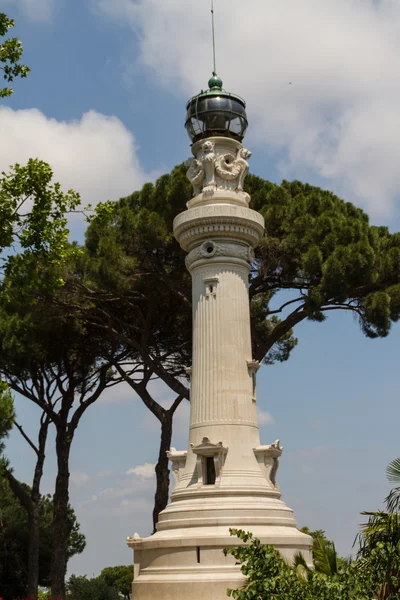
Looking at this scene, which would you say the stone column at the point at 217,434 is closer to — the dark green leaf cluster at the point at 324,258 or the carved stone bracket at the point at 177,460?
the carved stone bracket at the point at 177,460

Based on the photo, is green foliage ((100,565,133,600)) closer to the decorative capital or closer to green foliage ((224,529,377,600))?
the decorative capital

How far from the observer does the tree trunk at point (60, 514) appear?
2558 cm

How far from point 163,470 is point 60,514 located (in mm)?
4367

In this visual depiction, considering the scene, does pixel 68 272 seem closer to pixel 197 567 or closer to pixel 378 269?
pixel 378 269

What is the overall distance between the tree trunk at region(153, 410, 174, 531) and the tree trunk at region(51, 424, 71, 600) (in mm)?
3900

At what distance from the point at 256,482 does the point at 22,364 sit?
12891 mm

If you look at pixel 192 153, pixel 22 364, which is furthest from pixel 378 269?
pixel 22 364

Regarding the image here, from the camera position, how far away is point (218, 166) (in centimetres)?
1947

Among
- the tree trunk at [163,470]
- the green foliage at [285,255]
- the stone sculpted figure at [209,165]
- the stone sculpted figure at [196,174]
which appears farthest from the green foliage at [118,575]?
the stone sculpted figure at [209,165]

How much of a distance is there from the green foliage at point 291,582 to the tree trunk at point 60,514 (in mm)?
16537

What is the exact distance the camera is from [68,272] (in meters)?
24.3

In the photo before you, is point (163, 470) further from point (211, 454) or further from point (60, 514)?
point (211, 454)

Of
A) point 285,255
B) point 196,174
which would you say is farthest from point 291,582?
point 285,255

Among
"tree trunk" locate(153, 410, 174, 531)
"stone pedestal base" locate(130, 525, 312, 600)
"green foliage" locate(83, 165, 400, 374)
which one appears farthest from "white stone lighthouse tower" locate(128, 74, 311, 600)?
"tree trunk" locate(153, 410, 174, 531)
